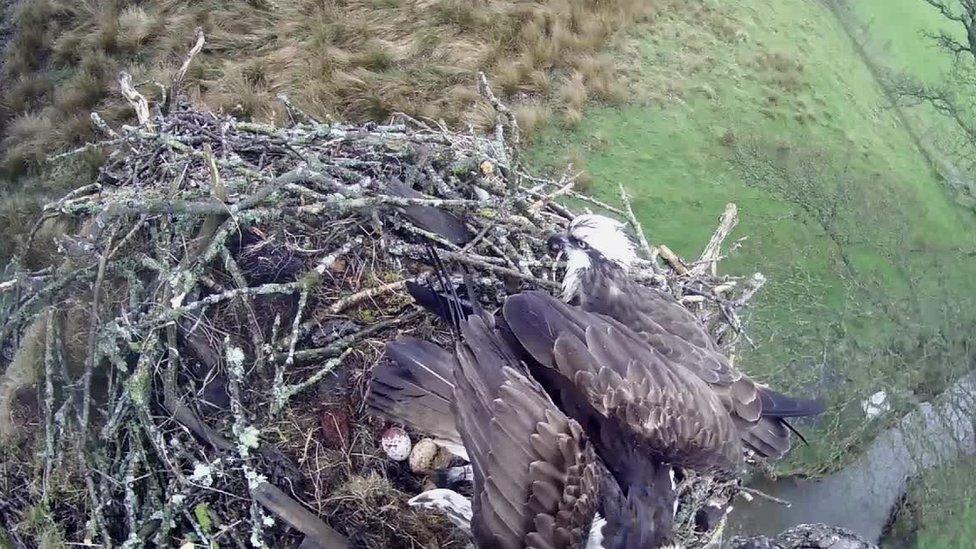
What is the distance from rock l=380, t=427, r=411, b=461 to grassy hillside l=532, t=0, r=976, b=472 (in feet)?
9.57

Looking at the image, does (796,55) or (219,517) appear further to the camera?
(796,55)

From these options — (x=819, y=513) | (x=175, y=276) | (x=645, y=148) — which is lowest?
(x=819, y=513)

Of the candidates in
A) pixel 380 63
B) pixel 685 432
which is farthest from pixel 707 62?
pixel 685 432

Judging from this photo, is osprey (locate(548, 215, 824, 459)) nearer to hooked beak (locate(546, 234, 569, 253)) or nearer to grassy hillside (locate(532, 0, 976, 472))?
hooked beak (locate(546, 234, 569, 253))

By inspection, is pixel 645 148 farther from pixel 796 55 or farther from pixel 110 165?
pixel 110 165

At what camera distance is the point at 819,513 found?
562 centimetres

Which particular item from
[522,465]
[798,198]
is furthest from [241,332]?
Result: [798,198]

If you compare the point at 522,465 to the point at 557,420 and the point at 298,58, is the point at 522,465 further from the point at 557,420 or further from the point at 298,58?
the point at 298,58

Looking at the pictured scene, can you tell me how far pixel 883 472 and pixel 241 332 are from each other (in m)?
5.20

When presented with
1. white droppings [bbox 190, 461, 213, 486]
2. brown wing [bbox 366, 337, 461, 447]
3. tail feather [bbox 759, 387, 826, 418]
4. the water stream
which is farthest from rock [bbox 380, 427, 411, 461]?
the water stream

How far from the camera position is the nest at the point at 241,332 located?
2.80 metres

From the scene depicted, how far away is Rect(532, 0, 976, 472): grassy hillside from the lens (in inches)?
220

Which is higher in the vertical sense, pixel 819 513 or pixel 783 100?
pixel 783 100

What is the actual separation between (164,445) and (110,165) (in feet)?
5.11
